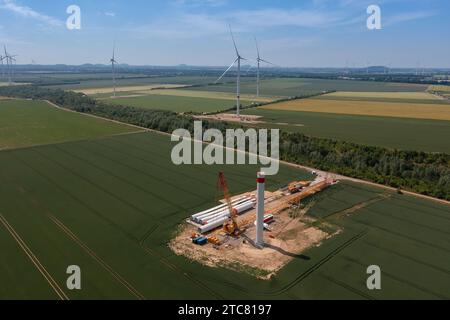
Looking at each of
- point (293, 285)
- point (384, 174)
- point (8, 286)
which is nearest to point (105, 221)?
point (8, 286)

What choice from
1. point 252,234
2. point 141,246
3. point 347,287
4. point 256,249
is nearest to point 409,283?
point 347,287

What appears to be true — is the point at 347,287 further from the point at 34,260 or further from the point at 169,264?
the point at 34,260

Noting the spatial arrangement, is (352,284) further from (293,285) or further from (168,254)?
(168,254)

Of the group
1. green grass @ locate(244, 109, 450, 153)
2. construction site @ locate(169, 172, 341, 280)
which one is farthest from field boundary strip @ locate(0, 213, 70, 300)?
green grass @ locate(244, 109, 450, 153)

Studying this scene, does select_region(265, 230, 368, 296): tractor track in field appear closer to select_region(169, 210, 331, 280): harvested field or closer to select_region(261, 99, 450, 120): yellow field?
select_region(169, 210, 331, 280): harvested field

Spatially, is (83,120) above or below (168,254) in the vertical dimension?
above
